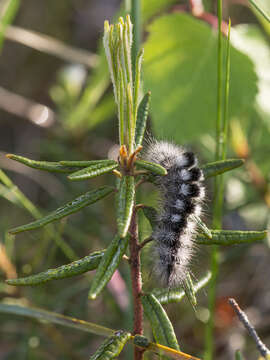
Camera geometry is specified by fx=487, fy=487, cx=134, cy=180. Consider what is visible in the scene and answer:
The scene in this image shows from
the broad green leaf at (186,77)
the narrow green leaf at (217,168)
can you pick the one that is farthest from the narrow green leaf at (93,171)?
the broad green leaf at (186,77)

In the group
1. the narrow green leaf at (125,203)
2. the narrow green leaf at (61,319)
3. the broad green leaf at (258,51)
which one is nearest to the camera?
the narrow green leaf at (125,203)

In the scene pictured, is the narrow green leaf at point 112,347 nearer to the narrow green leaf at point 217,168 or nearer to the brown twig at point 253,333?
the brown twig at point 253,333

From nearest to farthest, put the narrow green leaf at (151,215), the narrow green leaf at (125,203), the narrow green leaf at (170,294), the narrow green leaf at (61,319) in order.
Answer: the narrow green leaf at (125,203)
the narrow green leaf at (151,215)
the narrow green leaf at (170,294)
the narrow green leaf at (61,319)

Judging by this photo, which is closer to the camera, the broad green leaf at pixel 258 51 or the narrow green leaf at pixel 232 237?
the narrow green leaf at pixel 232 237

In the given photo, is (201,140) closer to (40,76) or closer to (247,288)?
(247,288)

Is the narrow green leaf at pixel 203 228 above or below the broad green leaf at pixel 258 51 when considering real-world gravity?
below

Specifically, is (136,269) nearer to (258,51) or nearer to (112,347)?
(112,347)


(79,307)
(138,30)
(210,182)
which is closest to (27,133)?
(210,182)

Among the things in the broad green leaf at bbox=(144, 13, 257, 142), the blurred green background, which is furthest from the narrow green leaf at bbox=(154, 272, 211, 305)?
the broad green leaf at bbox=(144, 13, 257, 142)
